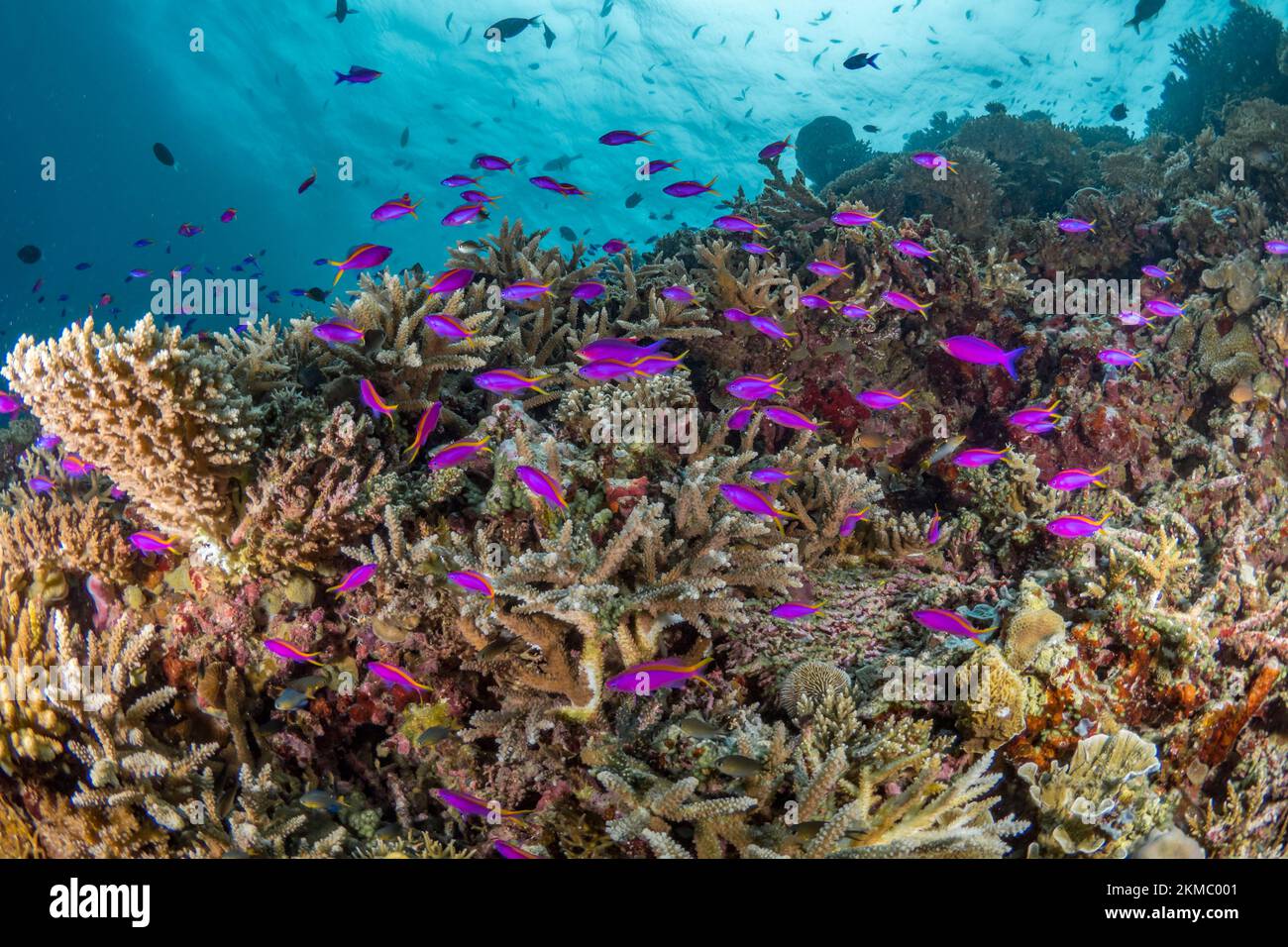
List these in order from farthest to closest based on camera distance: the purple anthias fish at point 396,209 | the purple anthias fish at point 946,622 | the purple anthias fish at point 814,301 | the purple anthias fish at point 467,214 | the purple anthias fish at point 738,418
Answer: the purple anthias fish at point 396,209 → the purple anthias fish at point 814,301 → the purple anthias fish at point 467,214 → the purple anthias fish at point 738,418 → the purple anthias fish at point 946,622

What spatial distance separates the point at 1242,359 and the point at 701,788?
274 inches

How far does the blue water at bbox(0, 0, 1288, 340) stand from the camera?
31.2 meters

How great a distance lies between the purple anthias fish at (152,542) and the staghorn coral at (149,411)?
179mm

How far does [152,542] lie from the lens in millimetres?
3756

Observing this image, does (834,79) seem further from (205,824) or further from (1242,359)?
(205,824)

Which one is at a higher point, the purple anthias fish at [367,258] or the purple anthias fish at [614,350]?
the purple anthias fish at [367,258]

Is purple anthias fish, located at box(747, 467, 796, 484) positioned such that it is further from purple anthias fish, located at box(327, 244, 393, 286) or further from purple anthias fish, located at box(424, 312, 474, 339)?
purple anthias fish, located at box(327, 244, 393, 286)

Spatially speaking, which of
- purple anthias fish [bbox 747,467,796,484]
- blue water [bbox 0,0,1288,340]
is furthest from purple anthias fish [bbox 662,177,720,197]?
blue water [bbox 0,0,1288,340]

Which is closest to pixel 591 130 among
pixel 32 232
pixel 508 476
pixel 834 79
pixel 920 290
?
pixel 834 79

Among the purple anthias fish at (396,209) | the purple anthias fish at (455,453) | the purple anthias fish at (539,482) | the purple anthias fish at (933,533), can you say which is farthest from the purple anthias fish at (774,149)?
the purple anthias fish at (539,482)

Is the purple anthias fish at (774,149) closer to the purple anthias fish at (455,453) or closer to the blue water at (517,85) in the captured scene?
the purple anthias fish at (455,453)

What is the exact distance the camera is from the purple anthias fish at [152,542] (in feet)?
12.3

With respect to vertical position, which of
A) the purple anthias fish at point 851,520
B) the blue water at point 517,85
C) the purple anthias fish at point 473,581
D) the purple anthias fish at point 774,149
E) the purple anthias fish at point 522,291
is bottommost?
the purple anthias fish at point 473,581

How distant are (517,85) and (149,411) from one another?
41.8m
